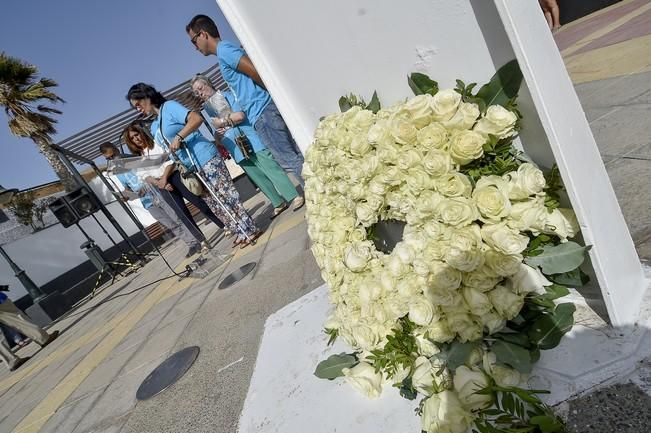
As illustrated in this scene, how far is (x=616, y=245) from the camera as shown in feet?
2.94

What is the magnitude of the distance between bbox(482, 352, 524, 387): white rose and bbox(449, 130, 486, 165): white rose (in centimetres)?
51

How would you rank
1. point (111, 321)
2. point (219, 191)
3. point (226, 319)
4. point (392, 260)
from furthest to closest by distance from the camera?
point (111, 321) → point (219, 191) → point (226, 319) → point (392, 260)

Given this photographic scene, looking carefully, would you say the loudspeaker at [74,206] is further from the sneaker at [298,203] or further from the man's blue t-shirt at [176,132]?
the sneaker at [298,203]

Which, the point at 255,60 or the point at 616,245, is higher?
the point at 255,60

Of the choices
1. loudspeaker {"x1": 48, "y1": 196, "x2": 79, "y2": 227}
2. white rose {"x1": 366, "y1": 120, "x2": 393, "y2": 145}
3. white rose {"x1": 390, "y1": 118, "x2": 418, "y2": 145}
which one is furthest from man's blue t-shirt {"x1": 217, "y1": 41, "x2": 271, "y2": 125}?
loudspeaker {"x1": 48, "y1": 196, "x2": 79, "y2": 227}

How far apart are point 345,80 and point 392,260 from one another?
73cm

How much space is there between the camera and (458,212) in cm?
86

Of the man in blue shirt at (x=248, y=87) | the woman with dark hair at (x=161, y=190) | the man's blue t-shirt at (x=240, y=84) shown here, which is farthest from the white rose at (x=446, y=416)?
the woman with dark hair at (x=161, y=190)

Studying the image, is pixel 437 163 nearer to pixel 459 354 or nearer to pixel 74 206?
pixel 459 354

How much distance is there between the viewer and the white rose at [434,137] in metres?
0.91

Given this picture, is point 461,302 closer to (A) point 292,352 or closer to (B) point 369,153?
(B) point 369,153

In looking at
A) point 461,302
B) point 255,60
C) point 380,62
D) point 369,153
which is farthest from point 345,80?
point 461,302

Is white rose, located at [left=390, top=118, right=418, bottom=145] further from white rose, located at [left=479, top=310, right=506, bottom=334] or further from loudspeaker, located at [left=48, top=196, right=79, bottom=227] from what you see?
loudspeaker, located at [left=48, top=196, right=79, bottom=227]

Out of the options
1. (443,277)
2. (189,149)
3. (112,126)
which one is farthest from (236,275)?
(112,126)
